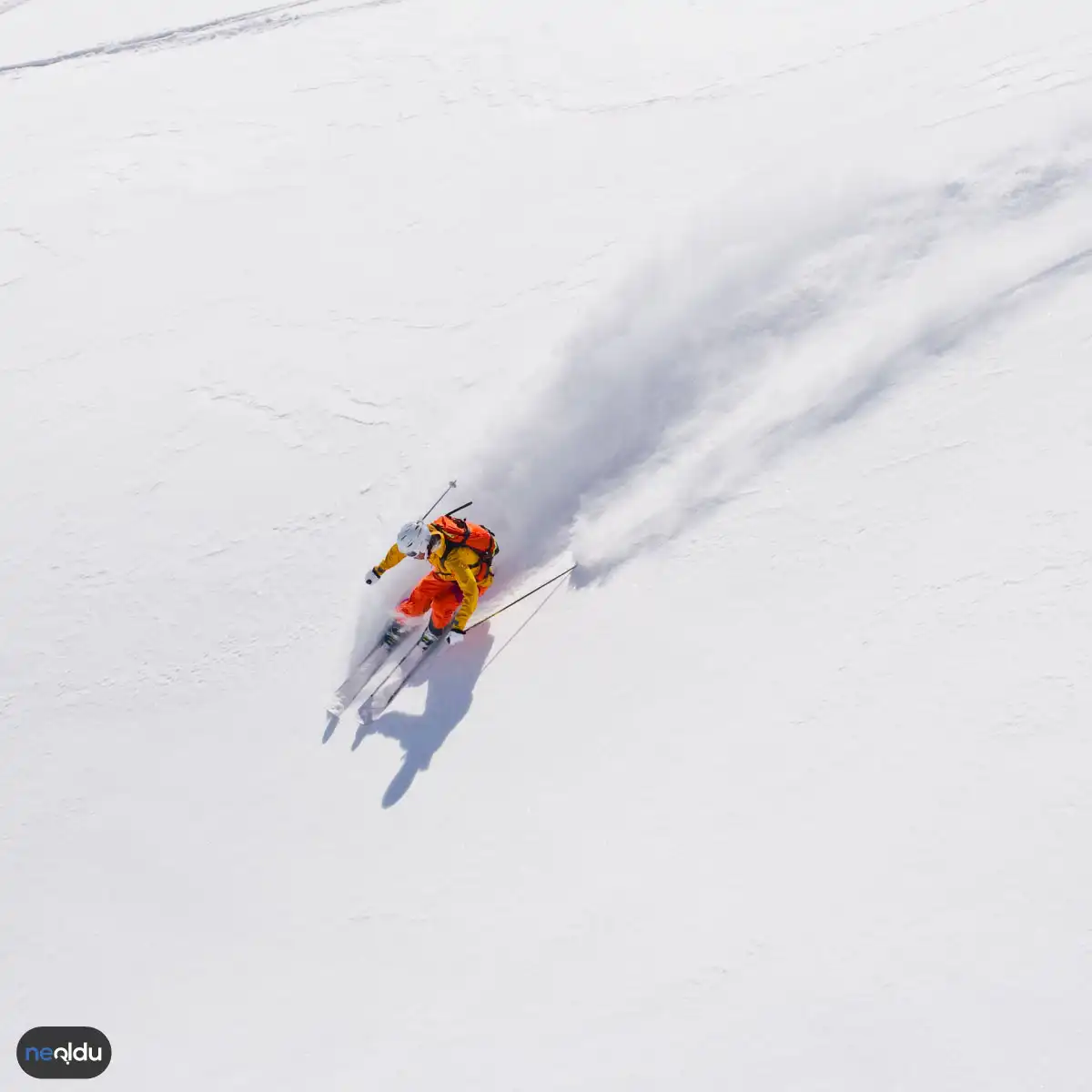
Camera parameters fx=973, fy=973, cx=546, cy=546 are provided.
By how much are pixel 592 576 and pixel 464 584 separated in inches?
49.7

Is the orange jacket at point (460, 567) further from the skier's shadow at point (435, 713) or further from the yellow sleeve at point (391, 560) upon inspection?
the skier's shadow at point (435, 713)

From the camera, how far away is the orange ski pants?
916 cm

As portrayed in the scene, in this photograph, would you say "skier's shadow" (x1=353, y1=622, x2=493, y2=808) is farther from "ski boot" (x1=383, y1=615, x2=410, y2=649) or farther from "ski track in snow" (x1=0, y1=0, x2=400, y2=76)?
"ski track in snow" (x1=0, y1=0, x2=400, y2=76)

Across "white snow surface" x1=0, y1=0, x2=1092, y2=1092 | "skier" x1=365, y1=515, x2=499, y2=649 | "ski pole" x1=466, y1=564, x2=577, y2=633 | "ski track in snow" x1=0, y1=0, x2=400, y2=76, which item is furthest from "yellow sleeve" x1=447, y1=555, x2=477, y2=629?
"ski track in snow" x1=0, y1=0, x2=400, y2=76

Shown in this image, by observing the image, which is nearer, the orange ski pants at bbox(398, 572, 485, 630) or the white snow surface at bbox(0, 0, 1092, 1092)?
the white snow surface at bbox(0, 0, 1092, 1092)

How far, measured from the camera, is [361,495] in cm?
1041

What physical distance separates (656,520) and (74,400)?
7.24m

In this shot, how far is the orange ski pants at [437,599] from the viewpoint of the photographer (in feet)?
30.0

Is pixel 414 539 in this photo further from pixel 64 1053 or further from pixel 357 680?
pixel 64 1053

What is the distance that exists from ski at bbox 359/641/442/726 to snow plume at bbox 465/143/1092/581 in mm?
1266

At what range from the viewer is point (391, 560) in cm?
907

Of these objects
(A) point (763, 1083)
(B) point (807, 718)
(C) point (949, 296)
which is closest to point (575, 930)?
(A) point (763, 1083)

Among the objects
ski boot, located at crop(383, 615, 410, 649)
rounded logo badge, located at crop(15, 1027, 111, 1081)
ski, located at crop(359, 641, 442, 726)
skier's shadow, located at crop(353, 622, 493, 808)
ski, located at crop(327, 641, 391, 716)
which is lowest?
rounded logo badge, located at crop(15, 1027, 111, 1081)

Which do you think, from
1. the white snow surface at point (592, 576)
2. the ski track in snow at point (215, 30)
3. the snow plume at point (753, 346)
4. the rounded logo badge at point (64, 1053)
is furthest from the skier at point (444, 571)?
A: the ski track in snow at point (215, 30)
